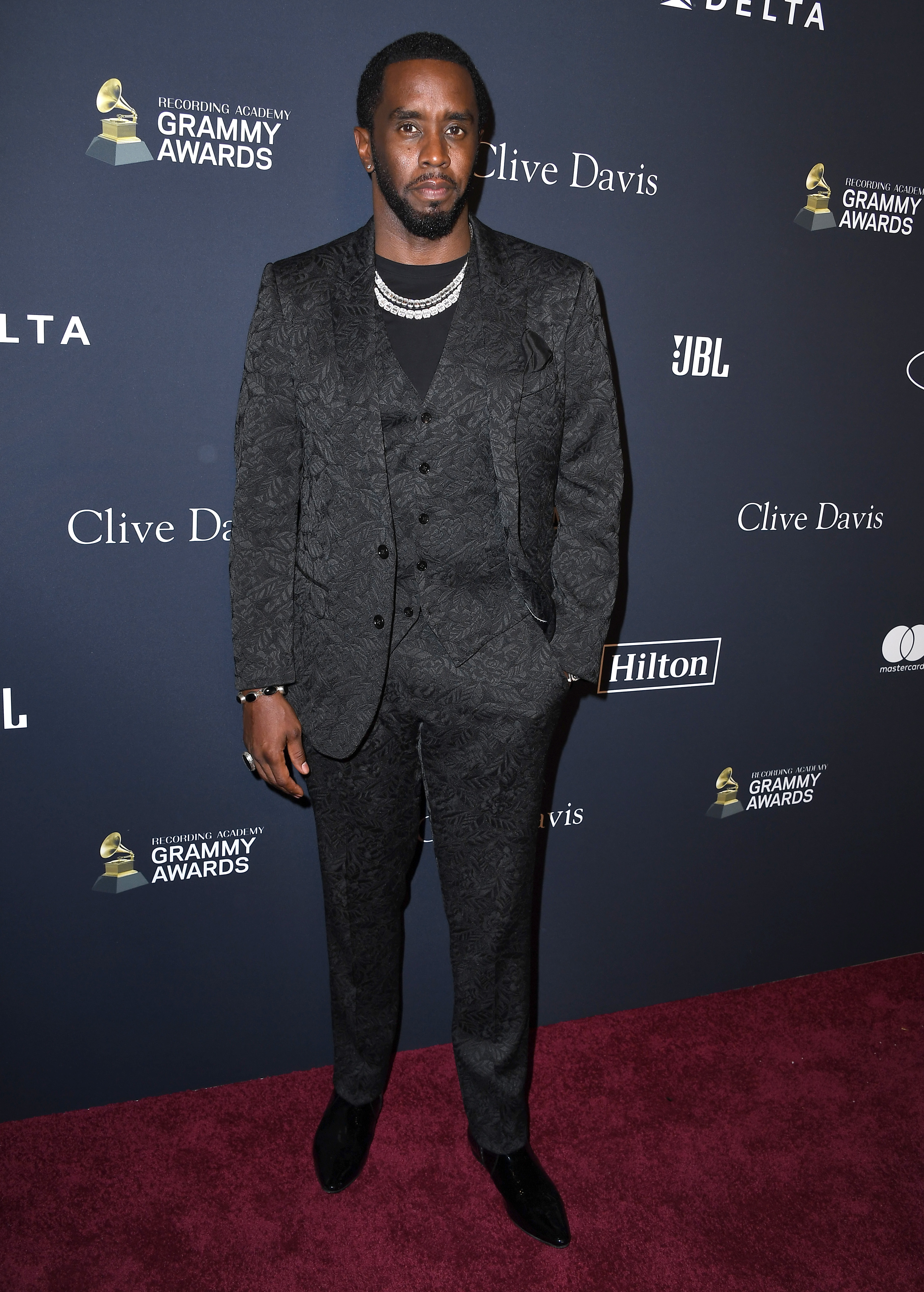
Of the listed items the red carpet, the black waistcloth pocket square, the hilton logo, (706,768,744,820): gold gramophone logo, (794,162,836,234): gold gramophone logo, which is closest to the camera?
the black waistcloth pocket square

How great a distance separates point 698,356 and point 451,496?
2.84 feet

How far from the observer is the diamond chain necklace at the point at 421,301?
153cm

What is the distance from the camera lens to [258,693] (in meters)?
1.64

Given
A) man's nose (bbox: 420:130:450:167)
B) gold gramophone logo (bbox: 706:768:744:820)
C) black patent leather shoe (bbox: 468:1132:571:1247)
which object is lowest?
black patent leather shoe (bbox: 468:1132:571:1247)

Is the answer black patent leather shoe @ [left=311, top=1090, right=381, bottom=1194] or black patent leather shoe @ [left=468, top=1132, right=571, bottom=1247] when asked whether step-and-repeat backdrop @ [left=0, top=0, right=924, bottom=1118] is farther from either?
black patent leather shoe @ [left=468, top=1132, right=571, bottom=1247]

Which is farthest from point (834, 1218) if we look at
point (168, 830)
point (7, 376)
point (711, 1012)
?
point (7, 376)

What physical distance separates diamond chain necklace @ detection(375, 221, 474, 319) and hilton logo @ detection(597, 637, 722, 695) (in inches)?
37.8

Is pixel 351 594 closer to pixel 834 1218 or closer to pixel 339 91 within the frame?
pixel 339 91

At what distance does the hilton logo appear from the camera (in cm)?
222

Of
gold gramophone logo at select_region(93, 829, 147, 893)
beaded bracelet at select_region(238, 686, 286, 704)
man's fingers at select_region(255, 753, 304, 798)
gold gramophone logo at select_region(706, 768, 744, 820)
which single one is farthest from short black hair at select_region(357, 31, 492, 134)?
gold gramophone logo at select_region(706, 768, 744, 820)

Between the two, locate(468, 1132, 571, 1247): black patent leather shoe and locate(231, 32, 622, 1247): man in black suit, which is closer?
locate(231, 32, 622, 1247): man in black suit

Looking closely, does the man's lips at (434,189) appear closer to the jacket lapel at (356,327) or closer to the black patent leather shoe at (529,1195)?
the jacket lapel at (356,327)

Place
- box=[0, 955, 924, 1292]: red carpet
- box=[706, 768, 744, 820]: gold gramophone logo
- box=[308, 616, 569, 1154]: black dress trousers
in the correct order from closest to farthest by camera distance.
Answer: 1. box=[308, 616, 569, 1154]: black dress trousers
2. box=[0, 955, 924, 1292]: red carpet
3. box=[706, 768, 744, 820]: gold gramophone logo

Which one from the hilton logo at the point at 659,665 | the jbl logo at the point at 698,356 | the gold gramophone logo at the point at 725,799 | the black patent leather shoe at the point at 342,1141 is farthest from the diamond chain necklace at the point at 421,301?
the black patent leather shoe at the point at 342,1141
